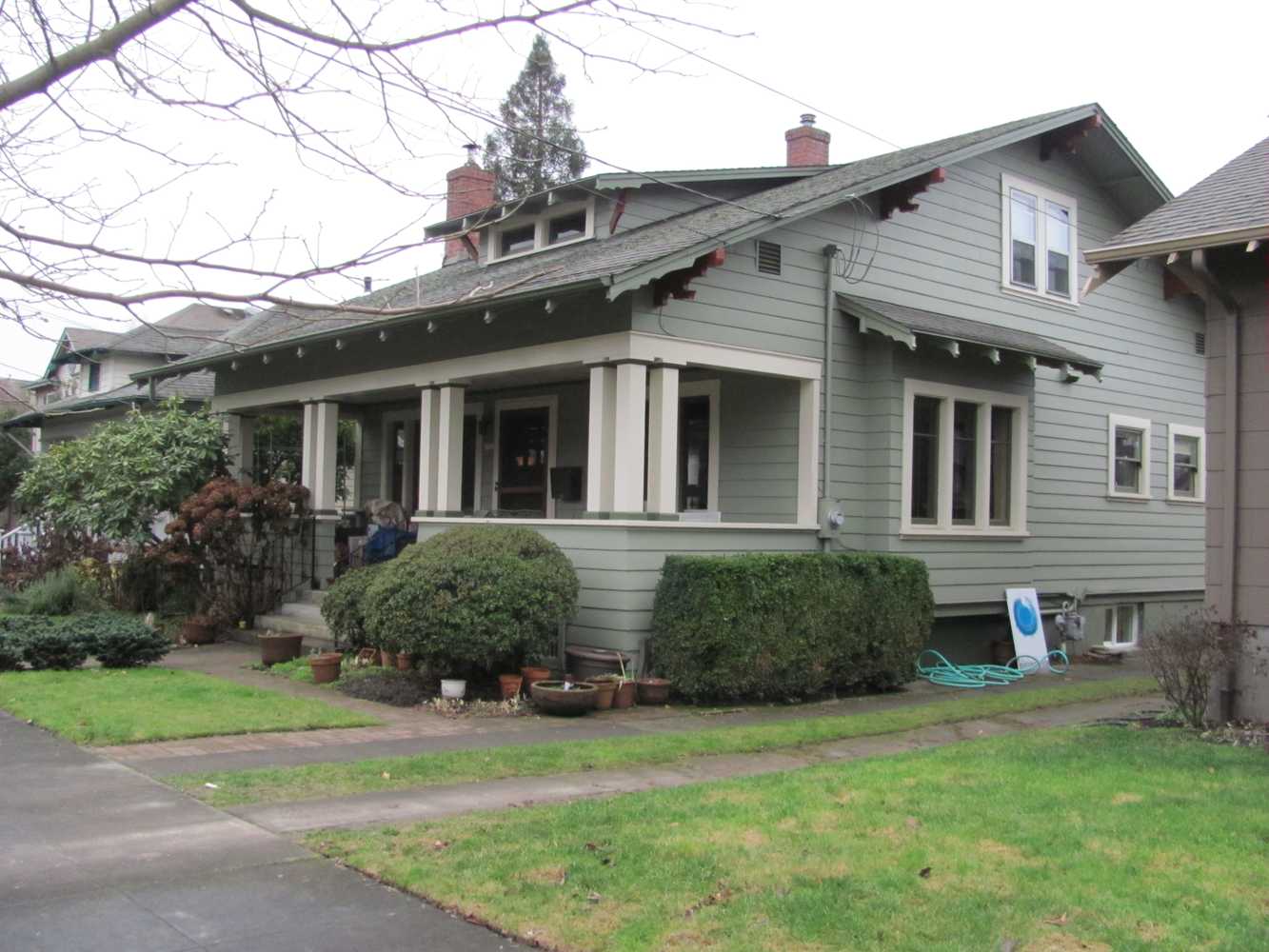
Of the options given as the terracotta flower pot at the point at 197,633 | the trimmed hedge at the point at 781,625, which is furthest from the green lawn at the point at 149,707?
the terracotta flower pot at the point at 197,633

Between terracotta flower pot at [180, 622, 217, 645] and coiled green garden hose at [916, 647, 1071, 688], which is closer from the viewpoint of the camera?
coiled green garden hose at [916, 647, 1071, 688]

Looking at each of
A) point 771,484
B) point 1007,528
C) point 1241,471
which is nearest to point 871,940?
point 1241,471

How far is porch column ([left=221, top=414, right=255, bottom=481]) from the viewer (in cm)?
1911

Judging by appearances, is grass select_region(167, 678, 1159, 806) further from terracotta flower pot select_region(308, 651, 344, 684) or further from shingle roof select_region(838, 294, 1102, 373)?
shingle roof select_region(838, 294, 1102, 373)

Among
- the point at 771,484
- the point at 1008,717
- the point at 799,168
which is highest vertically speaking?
the point at 799,168

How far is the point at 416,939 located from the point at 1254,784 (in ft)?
17.6

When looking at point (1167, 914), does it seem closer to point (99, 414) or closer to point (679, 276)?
point (679, 276)

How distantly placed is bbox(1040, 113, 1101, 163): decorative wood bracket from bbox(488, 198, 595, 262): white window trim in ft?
21.3

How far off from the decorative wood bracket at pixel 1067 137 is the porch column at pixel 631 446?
815 centimetres

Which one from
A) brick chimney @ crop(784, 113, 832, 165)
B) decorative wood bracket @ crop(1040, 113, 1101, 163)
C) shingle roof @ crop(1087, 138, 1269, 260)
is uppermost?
brick chimney @ crop(784, 113, 832, 165)

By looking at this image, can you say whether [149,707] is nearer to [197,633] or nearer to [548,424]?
[197,633]

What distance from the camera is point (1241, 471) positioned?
32.9 ft

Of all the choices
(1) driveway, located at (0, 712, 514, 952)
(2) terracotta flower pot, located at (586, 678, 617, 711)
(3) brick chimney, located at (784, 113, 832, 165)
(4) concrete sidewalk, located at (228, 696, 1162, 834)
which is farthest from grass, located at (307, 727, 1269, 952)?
(3) brick chimney, located at (784, 113, 832, 165)

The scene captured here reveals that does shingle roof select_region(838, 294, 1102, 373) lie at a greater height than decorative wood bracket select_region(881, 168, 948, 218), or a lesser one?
lesser
